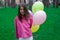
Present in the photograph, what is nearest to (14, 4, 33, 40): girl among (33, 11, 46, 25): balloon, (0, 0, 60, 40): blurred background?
(33, 11, 46, 25): balloon

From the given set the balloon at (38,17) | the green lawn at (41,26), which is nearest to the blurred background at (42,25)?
the green lawn at (41,26)

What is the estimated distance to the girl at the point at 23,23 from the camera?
13.1 ft

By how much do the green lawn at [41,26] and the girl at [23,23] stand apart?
79.7 inches

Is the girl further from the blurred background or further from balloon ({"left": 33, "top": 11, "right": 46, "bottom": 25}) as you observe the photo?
the blurred background

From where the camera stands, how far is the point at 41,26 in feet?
24.8

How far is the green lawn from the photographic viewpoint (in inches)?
261

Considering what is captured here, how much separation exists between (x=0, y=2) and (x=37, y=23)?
16.6ft

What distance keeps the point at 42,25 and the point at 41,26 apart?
0.10m

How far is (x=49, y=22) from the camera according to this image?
26.3 ft

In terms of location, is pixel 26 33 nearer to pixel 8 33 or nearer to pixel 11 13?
pixel 8 33

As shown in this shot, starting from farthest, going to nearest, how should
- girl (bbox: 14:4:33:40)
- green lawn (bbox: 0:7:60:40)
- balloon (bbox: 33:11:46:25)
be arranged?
green lawn (bbox: 0:7:60:40) < balloon (bbox: 33:11:46:25) < girl (bbox: 14:4:33:40)

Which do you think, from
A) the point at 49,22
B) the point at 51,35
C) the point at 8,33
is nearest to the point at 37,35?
the point at 51,35

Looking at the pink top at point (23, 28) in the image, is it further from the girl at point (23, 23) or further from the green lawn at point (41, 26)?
the green lawn at point (41, 26)

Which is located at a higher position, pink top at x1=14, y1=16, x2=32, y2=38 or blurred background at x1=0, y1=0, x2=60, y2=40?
pink top at x1=14, y1=16, x2=32, y2=38
